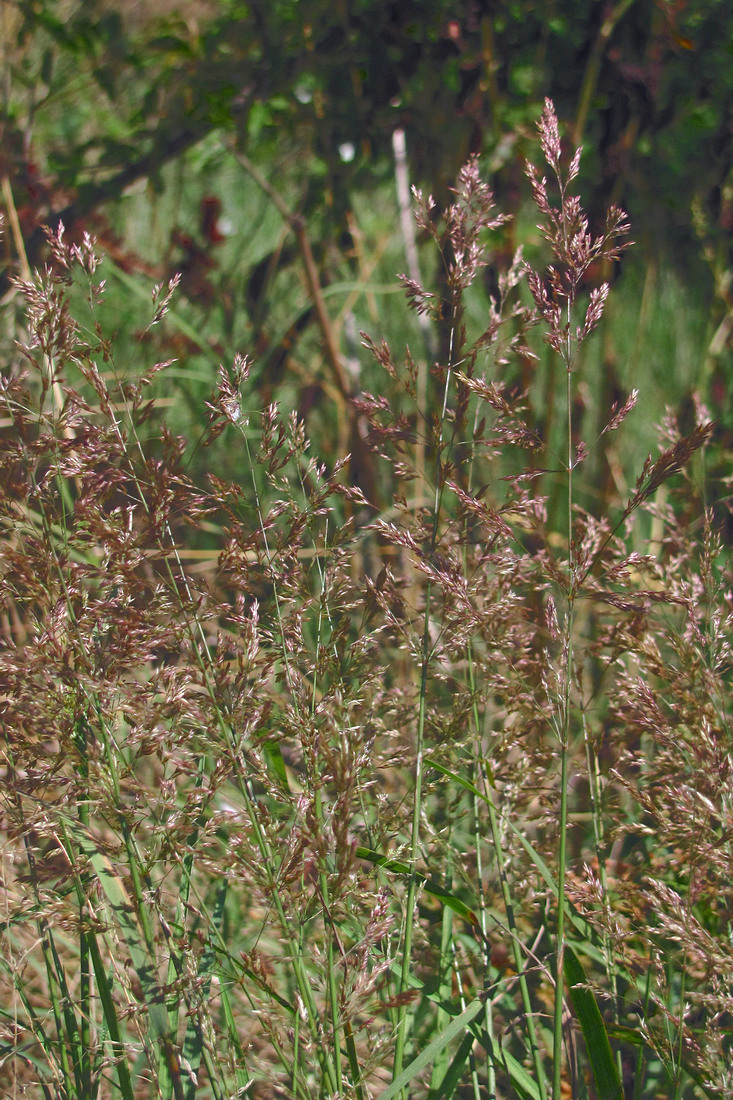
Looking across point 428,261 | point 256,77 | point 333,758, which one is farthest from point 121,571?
point 428,261

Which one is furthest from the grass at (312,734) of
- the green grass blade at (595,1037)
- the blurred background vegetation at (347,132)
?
the blurred background vegetation at (347,132)

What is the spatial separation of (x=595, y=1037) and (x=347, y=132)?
1.96 meters

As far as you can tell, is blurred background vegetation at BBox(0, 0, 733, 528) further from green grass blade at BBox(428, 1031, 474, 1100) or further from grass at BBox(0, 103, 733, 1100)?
green grass blade at BBox(428, 1031, 474, 1100)

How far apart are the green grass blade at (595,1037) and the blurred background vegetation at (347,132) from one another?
1.10 m

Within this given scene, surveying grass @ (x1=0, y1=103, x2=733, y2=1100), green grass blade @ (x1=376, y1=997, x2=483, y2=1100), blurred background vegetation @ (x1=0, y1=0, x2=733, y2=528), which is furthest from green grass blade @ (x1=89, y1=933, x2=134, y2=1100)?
blurred background vegetation @ (x1=0, y1=0, x2=733, y2=528)

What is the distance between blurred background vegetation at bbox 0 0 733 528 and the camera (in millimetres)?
1924

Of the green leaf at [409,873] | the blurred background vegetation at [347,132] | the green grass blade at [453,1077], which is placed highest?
the blurred background vegetation at [347,132]

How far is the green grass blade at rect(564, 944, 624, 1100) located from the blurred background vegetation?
1.10m

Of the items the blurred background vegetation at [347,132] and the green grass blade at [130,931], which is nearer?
the green grass blade at [130,931]

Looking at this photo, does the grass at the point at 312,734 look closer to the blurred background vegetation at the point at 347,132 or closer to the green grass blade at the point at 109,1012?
the green grass blade at the point at 109,1012

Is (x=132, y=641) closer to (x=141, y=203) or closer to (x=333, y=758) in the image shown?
(x=333, y=758)

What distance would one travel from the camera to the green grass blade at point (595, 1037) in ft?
2.79

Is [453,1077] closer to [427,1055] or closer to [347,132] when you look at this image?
[427,1055]

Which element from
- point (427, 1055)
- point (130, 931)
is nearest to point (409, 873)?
point (427, 1055)
